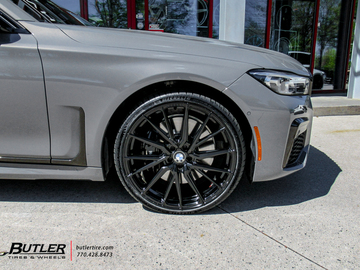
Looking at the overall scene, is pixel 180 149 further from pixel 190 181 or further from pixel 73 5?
pixel 73 5

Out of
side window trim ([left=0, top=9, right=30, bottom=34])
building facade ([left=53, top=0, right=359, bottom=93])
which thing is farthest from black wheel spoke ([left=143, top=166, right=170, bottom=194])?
building facade ([left=53, top=0, right=359, bottom=93])

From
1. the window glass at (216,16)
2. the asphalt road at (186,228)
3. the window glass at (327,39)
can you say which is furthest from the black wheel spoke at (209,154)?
the window glass at (327,39)

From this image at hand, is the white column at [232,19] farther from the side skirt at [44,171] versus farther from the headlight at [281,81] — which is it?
the side skirt at [44,171]

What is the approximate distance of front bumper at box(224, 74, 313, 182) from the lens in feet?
6.10

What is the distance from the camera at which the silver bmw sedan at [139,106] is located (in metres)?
1.80

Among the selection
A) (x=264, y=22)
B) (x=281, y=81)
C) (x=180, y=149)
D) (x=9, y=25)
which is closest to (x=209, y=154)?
(x=180, y=149)

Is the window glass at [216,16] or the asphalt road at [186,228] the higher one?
the window glass at [216,16]

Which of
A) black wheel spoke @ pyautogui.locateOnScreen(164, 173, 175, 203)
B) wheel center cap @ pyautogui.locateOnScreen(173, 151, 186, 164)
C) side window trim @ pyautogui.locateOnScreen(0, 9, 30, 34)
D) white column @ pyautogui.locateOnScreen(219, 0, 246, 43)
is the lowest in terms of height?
black wheel spoke @ pyautogui.locateOnScreen(164, 173, 175, 203)

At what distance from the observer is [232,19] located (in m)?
6.34

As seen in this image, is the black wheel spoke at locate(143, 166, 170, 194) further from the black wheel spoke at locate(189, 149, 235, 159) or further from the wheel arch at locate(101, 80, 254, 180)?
the wheel arch at locate(101, 80, 254, 180)

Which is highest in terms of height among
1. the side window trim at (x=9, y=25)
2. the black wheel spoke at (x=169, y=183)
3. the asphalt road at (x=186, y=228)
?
the side window trim at (x=9, y=25)

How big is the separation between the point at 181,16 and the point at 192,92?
5.72 m

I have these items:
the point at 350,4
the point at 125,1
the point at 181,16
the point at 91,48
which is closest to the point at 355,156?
the point at 91,48

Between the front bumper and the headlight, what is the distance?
0.12 feet
